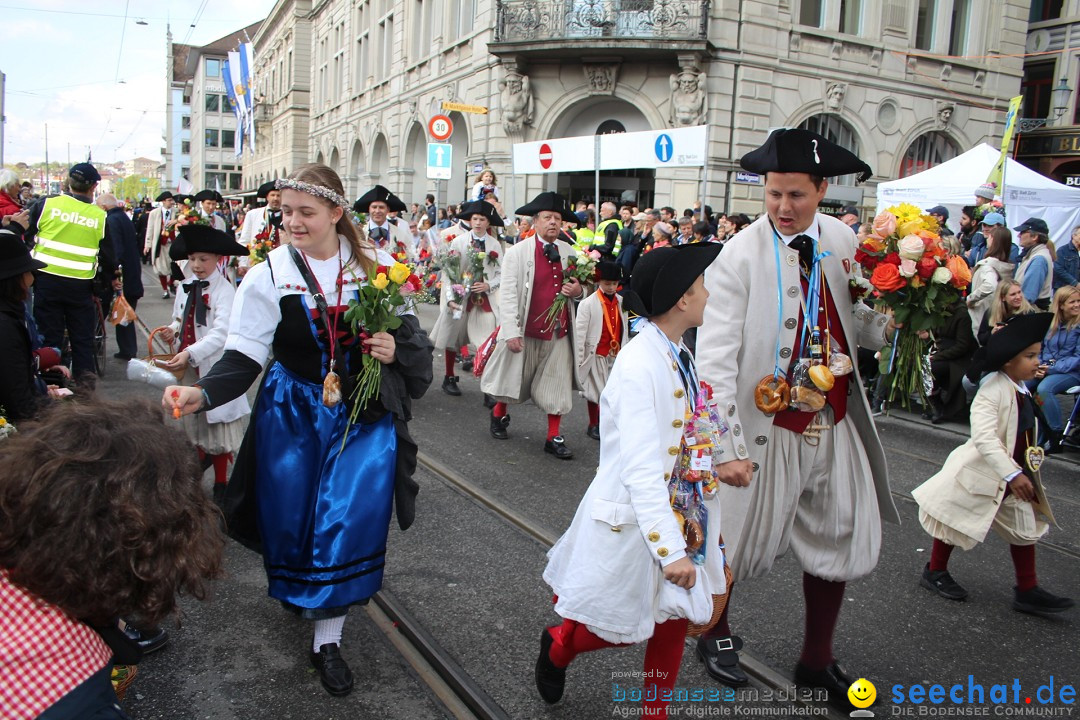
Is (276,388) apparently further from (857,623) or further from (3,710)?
(857,623)

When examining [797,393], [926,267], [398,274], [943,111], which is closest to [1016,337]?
[926,267]

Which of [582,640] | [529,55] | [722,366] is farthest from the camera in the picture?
[529,55]

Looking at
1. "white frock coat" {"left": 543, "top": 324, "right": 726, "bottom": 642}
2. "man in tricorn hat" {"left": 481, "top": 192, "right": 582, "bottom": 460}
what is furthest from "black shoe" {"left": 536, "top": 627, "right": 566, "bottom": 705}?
"man in tricorn hat" {"left": 481, "top": 192, "right": 582, "bottom": 460}

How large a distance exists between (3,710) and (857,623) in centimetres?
364

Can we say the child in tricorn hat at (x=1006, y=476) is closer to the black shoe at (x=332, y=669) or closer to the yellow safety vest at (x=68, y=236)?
the black shoe at (x=332, y=669)

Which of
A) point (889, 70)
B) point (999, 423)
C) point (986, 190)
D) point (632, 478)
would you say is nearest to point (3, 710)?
point (632, 478)

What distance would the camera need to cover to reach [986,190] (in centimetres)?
1262

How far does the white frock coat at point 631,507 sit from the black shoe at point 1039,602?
7.66 ft

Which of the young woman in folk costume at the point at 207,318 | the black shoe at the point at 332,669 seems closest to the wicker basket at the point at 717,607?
the black shoe at the point at 332,669

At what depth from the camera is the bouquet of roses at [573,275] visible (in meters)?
7.22

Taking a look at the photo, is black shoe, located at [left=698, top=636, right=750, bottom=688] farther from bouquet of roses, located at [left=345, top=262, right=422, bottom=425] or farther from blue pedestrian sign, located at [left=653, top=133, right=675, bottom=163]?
blue pedestrian sign, located at [left=653, top=133, right=675, bottom=163]

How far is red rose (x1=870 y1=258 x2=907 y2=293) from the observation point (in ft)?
10.8

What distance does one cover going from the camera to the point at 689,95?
21.0 metres

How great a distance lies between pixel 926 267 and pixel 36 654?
10.9ft
